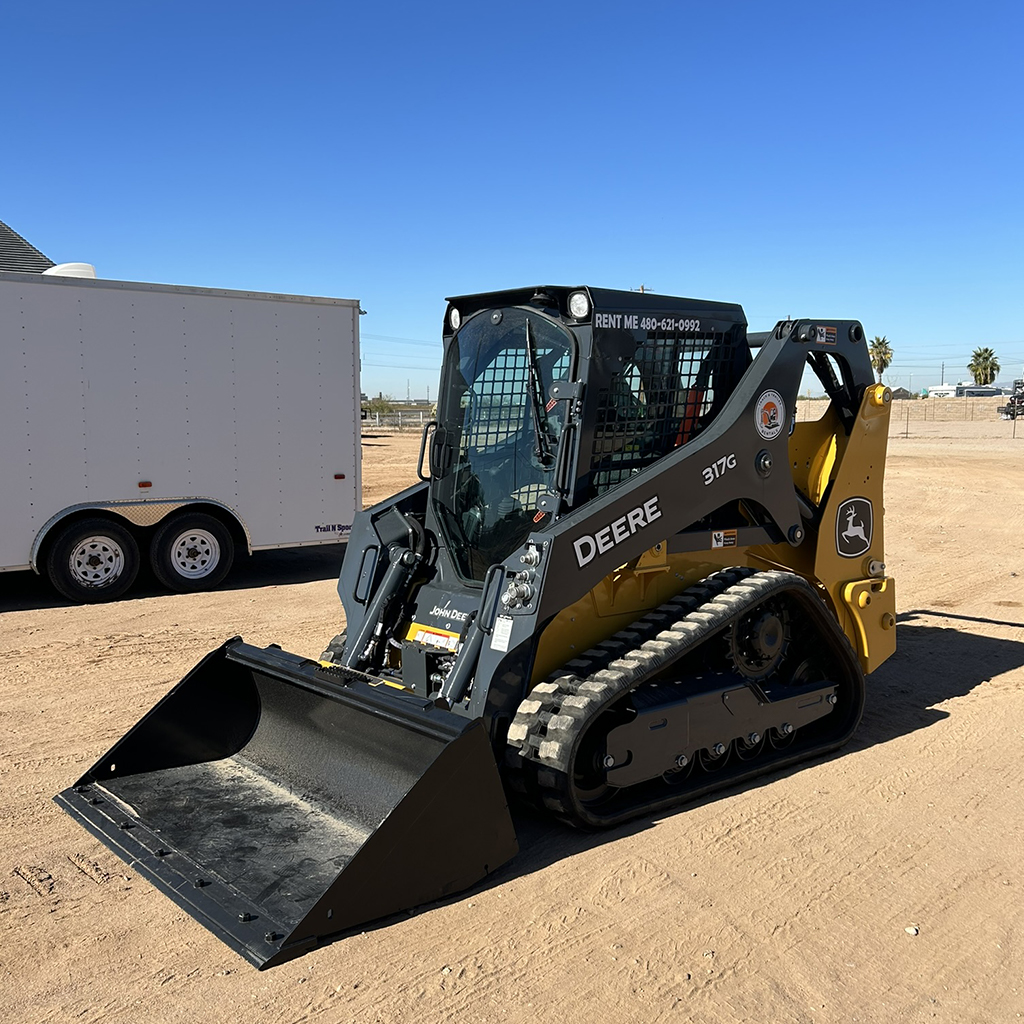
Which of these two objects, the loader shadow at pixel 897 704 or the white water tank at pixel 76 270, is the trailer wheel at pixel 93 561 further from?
the loader shadow at pixel 897 704

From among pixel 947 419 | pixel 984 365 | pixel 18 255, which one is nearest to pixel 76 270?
pixel 18 255

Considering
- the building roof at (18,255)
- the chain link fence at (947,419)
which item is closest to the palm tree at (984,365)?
the chain link fence at (947,419)

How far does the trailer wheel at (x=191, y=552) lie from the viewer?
36.1 ft

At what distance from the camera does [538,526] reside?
5316 mm

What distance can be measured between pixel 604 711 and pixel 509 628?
582 millimetres

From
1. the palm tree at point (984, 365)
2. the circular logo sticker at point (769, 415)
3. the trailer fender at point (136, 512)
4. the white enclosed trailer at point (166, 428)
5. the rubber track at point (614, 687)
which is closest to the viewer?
the rubber track at point (614, 687)

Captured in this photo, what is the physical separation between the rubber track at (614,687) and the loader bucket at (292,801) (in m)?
0.36

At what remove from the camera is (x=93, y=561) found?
10688 millimetres

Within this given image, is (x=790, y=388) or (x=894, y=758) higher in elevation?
(x=790, y=388)

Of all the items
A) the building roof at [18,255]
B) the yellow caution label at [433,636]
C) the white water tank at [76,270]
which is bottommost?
the yellow caution label at [433,636]

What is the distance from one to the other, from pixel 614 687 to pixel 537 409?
5.04 feet

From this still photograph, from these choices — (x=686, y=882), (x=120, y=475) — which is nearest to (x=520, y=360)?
(x=686, y=882)

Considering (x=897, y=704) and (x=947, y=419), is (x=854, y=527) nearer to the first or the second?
(x=897, y=704)

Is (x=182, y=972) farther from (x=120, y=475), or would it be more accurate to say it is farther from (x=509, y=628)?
(x=120, y=475)
